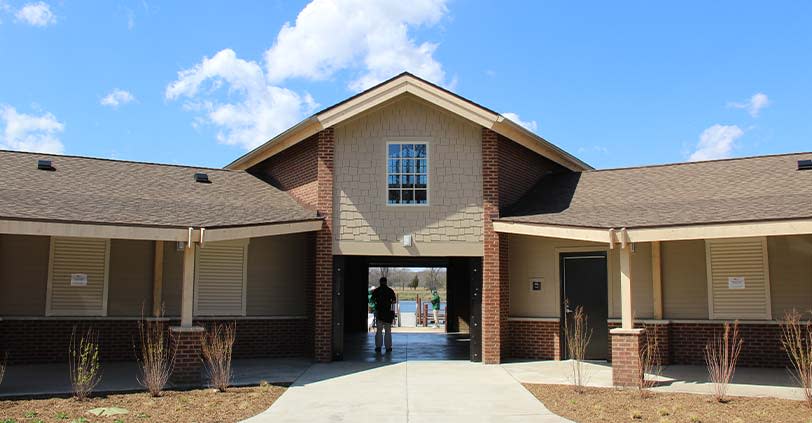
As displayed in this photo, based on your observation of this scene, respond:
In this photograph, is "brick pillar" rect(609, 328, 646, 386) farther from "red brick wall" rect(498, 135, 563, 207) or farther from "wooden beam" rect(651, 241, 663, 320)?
"red brick wall" rect(498, 135, 563, 207)

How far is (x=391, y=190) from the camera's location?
1439 centimetres

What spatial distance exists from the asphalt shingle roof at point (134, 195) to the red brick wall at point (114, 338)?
2640 mm

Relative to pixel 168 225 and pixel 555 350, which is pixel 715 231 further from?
pixel 168 225

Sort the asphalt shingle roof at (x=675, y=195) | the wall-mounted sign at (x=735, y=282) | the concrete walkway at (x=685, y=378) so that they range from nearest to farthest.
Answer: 1. the concrete walkway at (x=685, y=378)
2. the asphalt shingle roof at (x=675, y=195)
3. the wall-mounted sign at (x=735, y=282)

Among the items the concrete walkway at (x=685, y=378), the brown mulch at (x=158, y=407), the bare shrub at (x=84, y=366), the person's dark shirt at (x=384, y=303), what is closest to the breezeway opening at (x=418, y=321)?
the person's dark shirt at (x=384, y=303)

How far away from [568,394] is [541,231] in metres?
3.48

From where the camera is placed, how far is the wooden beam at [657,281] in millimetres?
13906

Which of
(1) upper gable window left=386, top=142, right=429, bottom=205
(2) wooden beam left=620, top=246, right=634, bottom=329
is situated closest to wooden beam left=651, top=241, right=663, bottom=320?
(2) wooden beam left=620, top=246, right=634, bottom=329

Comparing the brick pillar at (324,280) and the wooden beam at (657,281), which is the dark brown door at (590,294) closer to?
the wooden beam at (657,281)

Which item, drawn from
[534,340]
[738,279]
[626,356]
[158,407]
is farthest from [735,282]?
[158,407]

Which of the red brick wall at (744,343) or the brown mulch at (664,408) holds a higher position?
the red brick wall at (744,343)

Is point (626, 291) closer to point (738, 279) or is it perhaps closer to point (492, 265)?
point (492, 265)

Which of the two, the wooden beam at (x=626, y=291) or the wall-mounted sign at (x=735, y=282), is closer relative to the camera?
the wooden beam at (x=626, y=291)

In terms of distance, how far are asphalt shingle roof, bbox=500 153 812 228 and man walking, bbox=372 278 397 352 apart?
3669 millimetres
